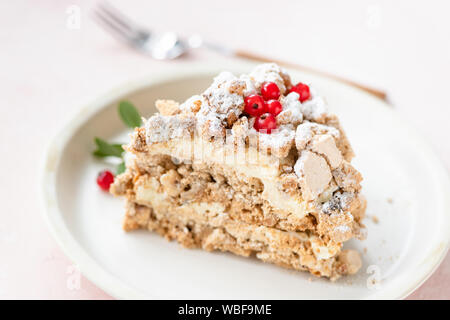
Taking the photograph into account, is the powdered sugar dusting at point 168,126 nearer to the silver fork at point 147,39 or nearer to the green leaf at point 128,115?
the green leaf at point 128,115

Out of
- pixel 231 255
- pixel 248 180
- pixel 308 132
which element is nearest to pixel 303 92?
pixel 308 132

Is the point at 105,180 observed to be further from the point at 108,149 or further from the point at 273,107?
the point at 273,107

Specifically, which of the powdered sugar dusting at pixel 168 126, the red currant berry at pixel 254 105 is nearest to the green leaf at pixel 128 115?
the powdered sugar dusting at pixel 168 126

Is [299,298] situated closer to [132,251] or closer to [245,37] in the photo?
[132,251]

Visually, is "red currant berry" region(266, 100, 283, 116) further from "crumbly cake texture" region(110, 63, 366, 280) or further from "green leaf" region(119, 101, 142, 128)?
"green leaf" region(119, 101, 142, 128)

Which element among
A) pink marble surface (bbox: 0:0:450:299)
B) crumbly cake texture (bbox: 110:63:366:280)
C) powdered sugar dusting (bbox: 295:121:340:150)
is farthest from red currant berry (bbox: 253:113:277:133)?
pink marble surface (bbox: 0:0:450:299)
